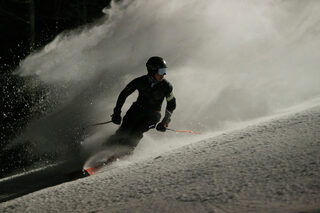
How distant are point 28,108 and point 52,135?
3784 millimetres

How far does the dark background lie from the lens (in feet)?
34.5

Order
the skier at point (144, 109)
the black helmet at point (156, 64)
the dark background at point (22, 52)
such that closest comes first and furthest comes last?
1. the black helmet at point (156, 64)
2. the skier at point (144, 109)
3. the dark background at point (22, 52)

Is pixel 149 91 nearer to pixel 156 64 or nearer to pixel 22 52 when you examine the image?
pixel 156 64

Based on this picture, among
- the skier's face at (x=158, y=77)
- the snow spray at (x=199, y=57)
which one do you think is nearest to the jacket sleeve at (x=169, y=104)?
the skier's face at (x=158, y=77)

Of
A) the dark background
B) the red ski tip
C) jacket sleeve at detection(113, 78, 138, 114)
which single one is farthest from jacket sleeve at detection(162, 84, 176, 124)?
the dark background

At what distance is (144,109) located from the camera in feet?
18.3

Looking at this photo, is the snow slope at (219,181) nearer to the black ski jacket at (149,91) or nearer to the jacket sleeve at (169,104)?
the jacket sleeve at (169,104)

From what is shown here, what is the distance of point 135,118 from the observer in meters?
5.51

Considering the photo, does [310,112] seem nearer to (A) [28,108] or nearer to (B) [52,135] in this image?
(B) [52,135]

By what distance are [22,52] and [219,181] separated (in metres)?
14.6

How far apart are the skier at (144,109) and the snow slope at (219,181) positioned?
150 centimetres

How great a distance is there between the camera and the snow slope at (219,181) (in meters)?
2.31

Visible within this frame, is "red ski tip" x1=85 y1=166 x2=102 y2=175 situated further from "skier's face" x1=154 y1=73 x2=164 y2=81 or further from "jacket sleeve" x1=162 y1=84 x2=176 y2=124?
"skier's face" x1=154 y1=73 x2=164 y2=81

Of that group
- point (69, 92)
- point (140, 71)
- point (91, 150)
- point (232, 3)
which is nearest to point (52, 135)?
point (69, 92)
